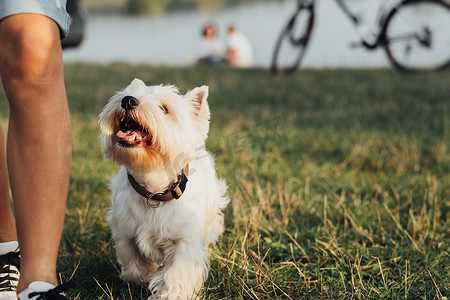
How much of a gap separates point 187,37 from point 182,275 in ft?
90.6

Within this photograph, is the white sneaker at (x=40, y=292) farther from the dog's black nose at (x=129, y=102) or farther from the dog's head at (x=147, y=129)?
the dog's black nose at (x=129, y=102)

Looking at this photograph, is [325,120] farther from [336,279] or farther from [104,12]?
[104,12]

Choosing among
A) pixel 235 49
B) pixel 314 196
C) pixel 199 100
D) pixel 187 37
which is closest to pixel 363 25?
pixel 314 196

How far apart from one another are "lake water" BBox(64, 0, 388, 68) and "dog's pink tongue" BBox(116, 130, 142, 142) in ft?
25.9

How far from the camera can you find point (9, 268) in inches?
88.4

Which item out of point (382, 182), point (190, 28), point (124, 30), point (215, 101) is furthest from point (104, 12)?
point (382, 182)

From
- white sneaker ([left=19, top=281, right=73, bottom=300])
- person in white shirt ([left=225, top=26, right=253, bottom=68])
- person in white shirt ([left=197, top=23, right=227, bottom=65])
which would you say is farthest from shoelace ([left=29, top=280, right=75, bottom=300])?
person in white shirt ([left=225, top=26, right=253, bottom=68])

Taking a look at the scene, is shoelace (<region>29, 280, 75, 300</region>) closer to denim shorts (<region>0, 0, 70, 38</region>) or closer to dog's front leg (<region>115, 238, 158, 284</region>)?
dog's front leg (<region>115, 238, 158, 284</region>)

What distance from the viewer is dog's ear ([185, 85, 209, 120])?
7.92 feet

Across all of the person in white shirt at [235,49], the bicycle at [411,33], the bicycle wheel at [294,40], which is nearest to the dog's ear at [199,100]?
the bicycle at [411,33]

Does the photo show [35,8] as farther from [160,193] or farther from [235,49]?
[235,49]

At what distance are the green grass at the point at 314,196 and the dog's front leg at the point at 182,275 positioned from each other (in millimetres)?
104

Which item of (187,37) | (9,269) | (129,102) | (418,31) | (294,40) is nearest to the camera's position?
(129,102)

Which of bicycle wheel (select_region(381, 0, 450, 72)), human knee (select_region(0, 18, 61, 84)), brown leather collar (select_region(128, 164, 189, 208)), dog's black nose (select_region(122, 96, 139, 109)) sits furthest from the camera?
bicycle wheel (select_region(381, 0, 450, 72))
